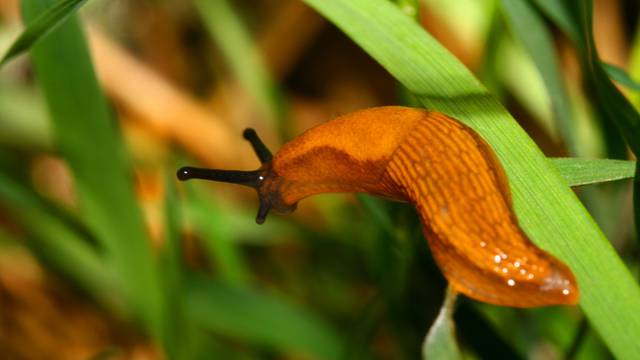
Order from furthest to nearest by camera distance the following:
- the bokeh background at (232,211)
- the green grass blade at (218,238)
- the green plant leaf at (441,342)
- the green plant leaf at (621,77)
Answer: the green grass blade at (218,238) → the bokeh background at (232,211) → the green plant leaf at (621,77) → the green plant leaf at (441,342)

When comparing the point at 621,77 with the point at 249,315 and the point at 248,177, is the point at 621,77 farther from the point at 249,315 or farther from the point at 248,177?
the point at 249,315

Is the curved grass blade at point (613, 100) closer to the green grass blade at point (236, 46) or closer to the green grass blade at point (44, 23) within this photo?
the green grass blade at point (44, 23)

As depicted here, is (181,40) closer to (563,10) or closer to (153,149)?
(153,149)

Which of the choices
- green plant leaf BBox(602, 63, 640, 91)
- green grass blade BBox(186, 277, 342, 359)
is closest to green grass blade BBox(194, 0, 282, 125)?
green grass blade BBox(186, 277, 342, 359)

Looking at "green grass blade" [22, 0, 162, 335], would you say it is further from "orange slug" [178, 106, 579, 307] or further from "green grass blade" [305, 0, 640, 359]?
"green grass blade" [305, 0, 640, 359]

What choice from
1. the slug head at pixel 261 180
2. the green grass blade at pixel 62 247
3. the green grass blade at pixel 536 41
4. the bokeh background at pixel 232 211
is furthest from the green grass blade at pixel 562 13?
the green grass blade at pixel 62 247

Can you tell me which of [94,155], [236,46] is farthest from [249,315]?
[236,46]
